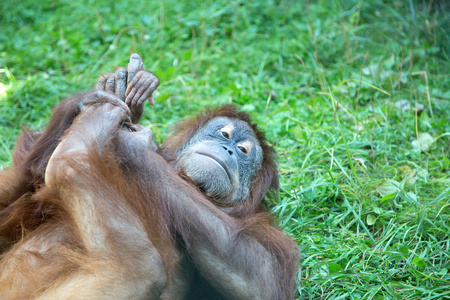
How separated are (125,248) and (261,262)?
0.74m

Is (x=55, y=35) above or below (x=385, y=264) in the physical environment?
above

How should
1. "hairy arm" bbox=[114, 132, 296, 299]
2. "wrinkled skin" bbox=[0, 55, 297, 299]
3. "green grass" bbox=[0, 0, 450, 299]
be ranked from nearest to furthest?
"wrinkled skin" bbox=[0, 55, 297, 299], "hairy arm" bbox=[114, 132, 296, 299], "green grass" bbox=[0, 0, 450, 299]

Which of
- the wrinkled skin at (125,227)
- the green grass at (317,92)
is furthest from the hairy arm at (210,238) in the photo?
the green grass at (317,92)

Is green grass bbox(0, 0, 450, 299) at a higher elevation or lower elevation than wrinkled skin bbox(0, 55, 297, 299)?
lower

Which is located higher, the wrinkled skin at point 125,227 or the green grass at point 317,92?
the wrinkled skin at point 125,227

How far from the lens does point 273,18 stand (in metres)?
6.24

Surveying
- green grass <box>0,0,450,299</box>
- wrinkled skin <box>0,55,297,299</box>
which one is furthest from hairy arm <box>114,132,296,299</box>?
green grass <box>0,0,450,299</box>

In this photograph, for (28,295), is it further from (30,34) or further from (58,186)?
(30,34)

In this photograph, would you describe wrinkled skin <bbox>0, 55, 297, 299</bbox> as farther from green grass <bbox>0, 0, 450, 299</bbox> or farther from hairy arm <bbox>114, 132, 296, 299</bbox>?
green grass <bbox>0, 0, 450, 299</bbox>

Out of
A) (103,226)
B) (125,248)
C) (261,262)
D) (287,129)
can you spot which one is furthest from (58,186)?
(287,129)

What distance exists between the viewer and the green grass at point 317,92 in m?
3.26

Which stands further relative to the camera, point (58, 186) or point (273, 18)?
point (273, 18)

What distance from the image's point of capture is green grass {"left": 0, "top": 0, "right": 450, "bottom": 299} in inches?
128

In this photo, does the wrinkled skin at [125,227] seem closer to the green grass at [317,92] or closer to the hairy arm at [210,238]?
the hairy arm at [210,238]
